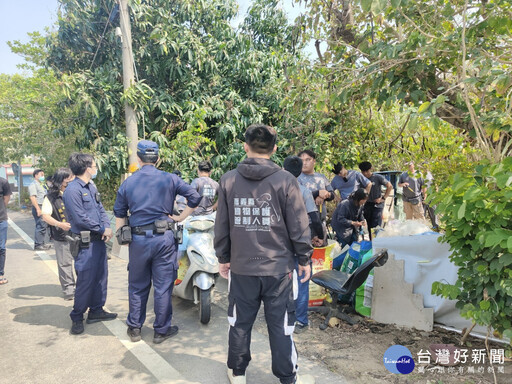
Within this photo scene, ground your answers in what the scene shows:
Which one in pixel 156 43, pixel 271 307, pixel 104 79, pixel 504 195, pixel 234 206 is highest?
pixel 156 43

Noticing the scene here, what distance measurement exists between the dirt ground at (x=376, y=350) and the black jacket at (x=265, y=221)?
118 cm

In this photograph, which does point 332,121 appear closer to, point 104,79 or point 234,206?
point 104,79

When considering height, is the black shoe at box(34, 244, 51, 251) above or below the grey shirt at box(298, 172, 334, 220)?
below

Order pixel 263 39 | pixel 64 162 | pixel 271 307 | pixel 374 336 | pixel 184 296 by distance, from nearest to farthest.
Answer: pixel 271 307, pixel 374 336, pixel 184 296, pixel 263 39, pixel 64 162

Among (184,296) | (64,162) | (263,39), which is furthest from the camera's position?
(64,162)

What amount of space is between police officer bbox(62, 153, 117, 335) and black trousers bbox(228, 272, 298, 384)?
6.70 feet

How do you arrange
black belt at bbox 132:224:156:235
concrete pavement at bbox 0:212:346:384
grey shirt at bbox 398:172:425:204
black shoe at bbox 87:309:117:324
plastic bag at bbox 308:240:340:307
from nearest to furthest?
concrete pavement at bbox 0:212:346:384 < black belt at bbox 132:224:156:235 < black shoe at bbox 87:309:117:324 < plastic bag at bbox 308:240:340:307 < grey shirt at bbox 398:172:425:204

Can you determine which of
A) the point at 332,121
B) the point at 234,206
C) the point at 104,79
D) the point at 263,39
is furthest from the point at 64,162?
the point at 234,206

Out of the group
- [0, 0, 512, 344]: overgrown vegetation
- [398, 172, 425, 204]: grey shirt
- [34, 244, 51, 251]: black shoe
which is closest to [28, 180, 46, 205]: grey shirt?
[34, 244, 51, 251]: black shoe

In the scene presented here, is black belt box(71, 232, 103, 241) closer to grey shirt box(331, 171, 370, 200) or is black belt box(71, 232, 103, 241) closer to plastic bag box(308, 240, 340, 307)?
plastic bag box(308, 240, 340, 307)

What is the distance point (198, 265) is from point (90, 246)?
1.20 m

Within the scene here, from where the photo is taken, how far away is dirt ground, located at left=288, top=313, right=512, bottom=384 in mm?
2961

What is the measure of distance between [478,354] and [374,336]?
0.91 meters

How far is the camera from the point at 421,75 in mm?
3811
